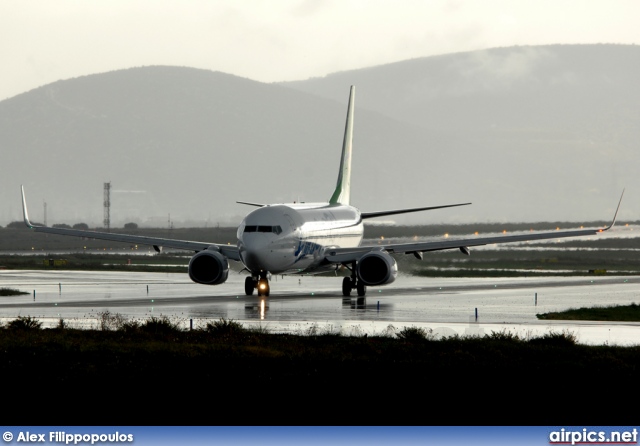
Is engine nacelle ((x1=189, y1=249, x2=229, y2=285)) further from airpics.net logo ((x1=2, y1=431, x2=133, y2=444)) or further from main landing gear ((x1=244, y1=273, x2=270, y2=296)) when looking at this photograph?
airpics.net logo ((x1=2, y1=431, x2=133, y2=444))

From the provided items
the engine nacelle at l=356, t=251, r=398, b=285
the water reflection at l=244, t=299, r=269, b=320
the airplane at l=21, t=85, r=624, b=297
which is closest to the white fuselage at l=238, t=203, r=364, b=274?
the airplane at l=21, t=85, r=624, b=297

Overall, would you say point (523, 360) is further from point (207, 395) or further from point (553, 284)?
point (553, 284)

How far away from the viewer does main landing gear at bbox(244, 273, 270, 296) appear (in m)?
50.2

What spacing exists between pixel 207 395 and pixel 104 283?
4117cm

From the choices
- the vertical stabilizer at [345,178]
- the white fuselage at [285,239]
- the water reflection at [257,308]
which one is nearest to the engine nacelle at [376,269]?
the white fuselage at [285,239]

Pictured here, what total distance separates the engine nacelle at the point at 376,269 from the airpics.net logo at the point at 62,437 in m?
33.9

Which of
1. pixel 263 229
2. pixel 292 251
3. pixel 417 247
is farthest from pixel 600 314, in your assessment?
pixel 263 229

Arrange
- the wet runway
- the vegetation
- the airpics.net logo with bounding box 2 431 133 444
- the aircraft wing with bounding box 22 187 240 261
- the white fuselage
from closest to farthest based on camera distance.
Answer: the airpics.net logo with bounding box 2 431 133 444 → the wet runway → the vegetation → the white fuselage → the aircraft wing with bounding box 22 187 240 261

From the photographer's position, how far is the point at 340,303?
46.2 metres

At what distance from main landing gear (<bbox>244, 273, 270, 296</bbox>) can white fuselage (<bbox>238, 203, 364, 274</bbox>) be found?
390 mm

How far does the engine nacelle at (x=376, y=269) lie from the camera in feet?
162

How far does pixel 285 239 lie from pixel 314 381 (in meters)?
27.5

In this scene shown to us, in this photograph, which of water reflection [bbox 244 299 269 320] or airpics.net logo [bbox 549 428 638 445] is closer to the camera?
airpics.net logo [bbox 549 428 638 445]

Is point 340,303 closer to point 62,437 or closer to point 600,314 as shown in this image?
point 600,314
